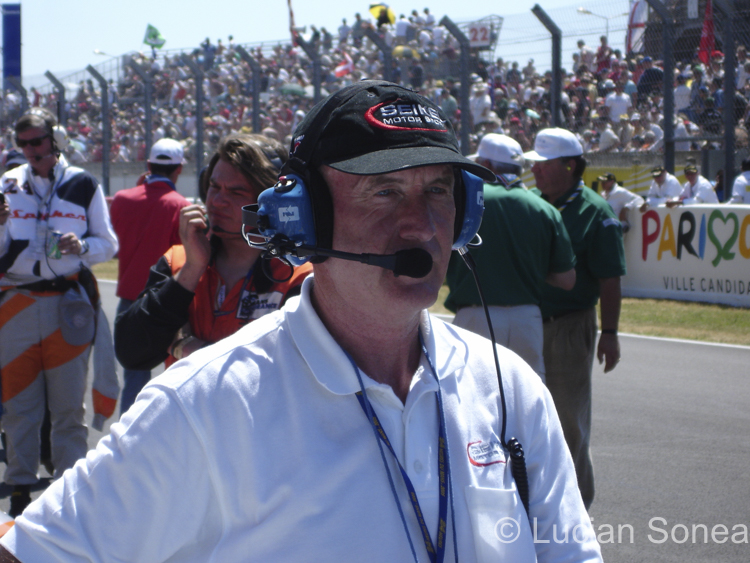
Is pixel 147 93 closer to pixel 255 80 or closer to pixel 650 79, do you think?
pixel 255 80

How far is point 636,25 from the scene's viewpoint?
42.0ft

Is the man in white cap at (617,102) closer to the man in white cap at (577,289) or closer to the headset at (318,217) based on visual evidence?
the man in white cap at (577,289)

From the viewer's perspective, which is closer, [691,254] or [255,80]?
[691,254]

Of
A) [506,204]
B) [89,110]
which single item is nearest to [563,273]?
[506,204]

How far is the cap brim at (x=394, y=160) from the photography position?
1371mm

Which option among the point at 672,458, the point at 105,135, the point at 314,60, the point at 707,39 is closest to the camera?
the point at 672,458

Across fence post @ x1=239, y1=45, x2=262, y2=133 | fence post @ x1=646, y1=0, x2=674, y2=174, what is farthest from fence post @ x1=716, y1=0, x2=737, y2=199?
fence post @ x1=239, y1=45, x2=262, y2=133

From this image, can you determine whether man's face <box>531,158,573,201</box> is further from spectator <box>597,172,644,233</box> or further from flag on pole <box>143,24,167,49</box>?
flag on pole <box>143,24,167,49</box>

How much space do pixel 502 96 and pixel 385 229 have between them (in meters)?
13.5

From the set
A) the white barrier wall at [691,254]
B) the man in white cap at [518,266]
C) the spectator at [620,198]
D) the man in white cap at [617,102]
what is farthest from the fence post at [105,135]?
the man in white cap at [518,266]

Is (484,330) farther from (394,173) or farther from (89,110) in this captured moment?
(89,110)

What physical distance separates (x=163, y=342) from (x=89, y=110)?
21.2 metres

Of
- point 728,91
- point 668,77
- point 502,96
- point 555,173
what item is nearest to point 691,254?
point 728,91

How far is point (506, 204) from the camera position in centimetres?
430
